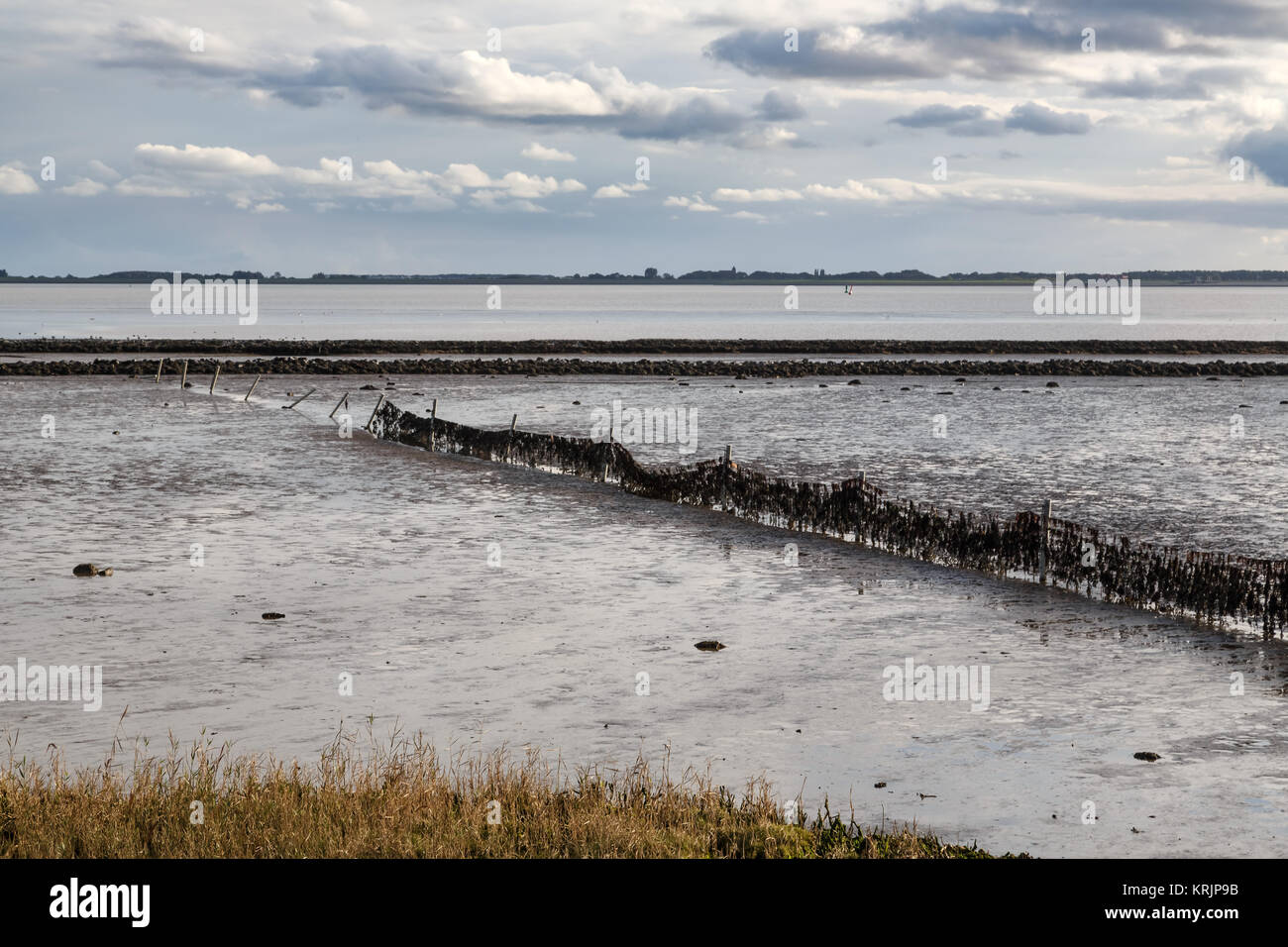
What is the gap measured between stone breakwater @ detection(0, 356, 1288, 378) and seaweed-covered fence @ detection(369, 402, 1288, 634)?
42.2 meters

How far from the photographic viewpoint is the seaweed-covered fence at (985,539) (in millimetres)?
16312

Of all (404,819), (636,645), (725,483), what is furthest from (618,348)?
(404,819)

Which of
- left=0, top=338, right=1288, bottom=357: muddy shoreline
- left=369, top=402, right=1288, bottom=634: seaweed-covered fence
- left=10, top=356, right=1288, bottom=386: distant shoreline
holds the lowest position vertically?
left=369, top=402, right=1288, bottom=634: seaweed-covered fence

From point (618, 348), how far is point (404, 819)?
9358 cm

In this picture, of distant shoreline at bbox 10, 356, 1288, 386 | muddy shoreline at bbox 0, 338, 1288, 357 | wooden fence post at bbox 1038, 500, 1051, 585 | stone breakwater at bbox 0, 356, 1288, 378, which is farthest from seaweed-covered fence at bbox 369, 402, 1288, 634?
muddy shoreline at bbox 0, 338, 1288, 357

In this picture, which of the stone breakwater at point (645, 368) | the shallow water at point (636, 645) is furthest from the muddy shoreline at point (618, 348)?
the shallow water at point (636, 645)

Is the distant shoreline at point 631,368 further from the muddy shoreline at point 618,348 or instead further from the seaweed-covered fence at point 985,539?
the seaweed-covered fence at point 985,539

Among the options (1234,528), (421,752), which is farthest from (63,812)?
(1234,528)

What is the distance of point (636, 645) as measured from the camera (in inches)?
603

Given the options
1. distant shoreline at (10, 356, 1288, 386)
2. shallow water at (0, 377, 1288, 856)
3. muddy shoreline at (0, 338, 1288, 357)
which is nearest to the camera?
shallow water at (0, 377, 1288, 856)

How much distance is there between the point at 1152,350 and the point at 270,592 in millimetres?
99598

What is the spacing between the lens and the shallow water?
430 inches

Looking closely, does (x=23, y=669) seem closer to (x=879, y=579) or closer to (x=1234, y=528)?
(x=879, y=579)

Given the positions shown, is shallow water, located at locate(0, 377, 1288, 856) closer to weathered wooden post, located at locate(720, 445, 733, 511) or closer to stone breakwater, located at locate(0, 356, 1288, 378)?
weathered wooden post, located at locate(720, 445, 733, 511)
